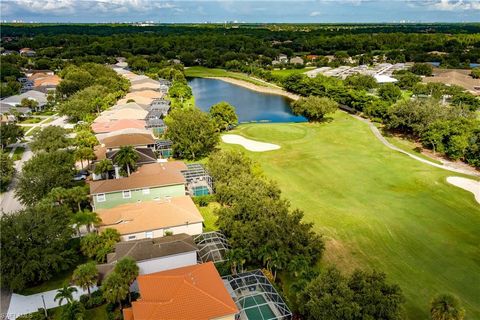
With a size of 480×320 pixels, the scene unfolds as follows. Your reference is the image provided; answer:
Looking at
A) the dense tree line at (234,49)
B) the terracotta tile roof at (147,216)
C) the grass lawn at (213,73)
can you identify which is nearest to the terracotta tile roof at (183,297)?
the terracotta tile roof at (147,216)

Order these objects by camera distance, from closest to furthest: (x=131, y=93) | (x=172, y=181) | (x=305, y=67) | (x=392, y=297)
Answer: (x=392, y=297)
(x=172, y=181)
(x=131, y=93)
(x=305, y=67)

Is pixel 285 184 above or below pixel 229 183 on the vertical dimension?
below

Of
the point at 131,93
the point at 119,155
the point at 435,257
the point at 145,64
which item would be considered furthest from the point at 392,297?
the point at 145,64

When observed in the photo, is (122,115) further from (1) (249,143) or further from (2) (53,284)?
(2) (53,284)

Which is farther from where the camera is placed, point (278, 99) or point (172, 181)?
point (278, 99)

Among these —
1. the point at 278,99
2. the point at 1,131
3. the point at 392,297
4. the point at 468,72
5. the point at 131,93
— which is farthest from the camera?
the point at 468,72

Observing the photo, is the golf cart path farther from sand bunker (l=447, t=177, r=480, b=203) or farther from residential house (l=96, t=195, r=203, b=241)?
residential house (l=96, t=195, r=203, b=241)

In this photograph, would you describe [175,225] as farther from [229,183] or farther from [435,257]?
[435,257]
